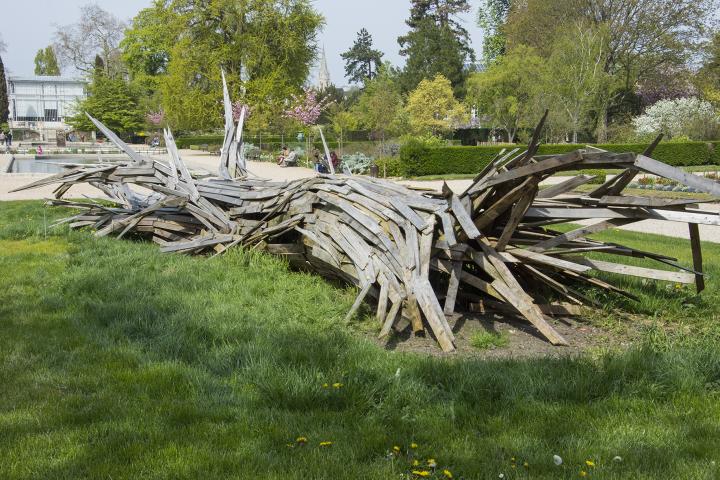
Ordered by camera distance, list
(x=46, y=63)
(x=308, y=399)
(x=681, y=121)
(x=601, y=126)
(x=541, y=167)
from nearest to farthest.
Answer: (x=308, y=399), (x=541, y=167), (x=681, y=121), (x=601, y=126), (x=46, y=63)

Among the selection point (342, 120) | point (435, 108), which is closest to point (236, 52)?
point (342, 120)

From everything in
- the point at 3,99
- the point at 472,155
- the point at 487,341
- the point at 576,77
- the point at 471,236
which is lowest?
the point at 487,341

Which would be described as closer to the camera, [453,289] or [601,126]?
[453,289]

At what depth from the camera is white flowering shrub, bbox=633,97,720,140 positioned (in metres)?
35.5

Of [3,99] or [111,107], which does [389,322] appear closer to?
[111,107]

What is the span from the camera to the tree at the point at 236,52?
42469 mm

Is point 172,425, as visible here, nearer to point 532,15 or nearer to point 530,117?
point 530,117

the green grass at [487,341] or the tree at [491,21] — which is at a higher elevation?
the tree at [491,21]

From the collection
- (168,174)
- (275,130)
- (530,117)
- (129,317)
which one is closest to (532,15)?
(530,117)

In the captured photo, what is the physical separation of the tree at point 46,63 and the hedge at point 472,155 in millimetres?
102439

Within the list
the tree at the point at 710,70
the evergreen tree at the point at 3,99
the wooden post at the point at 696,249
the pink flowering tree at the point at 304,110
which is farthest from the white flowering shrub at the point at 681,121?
the evergreen tree at the point at 3,99

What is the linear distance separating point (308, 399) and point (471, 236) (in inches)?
68.1

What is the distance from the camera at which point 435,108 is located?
48125 millimetres

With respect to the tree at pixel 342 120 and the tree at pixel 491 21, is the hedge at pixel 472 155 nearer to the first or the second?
the tree at pixel 342 120
